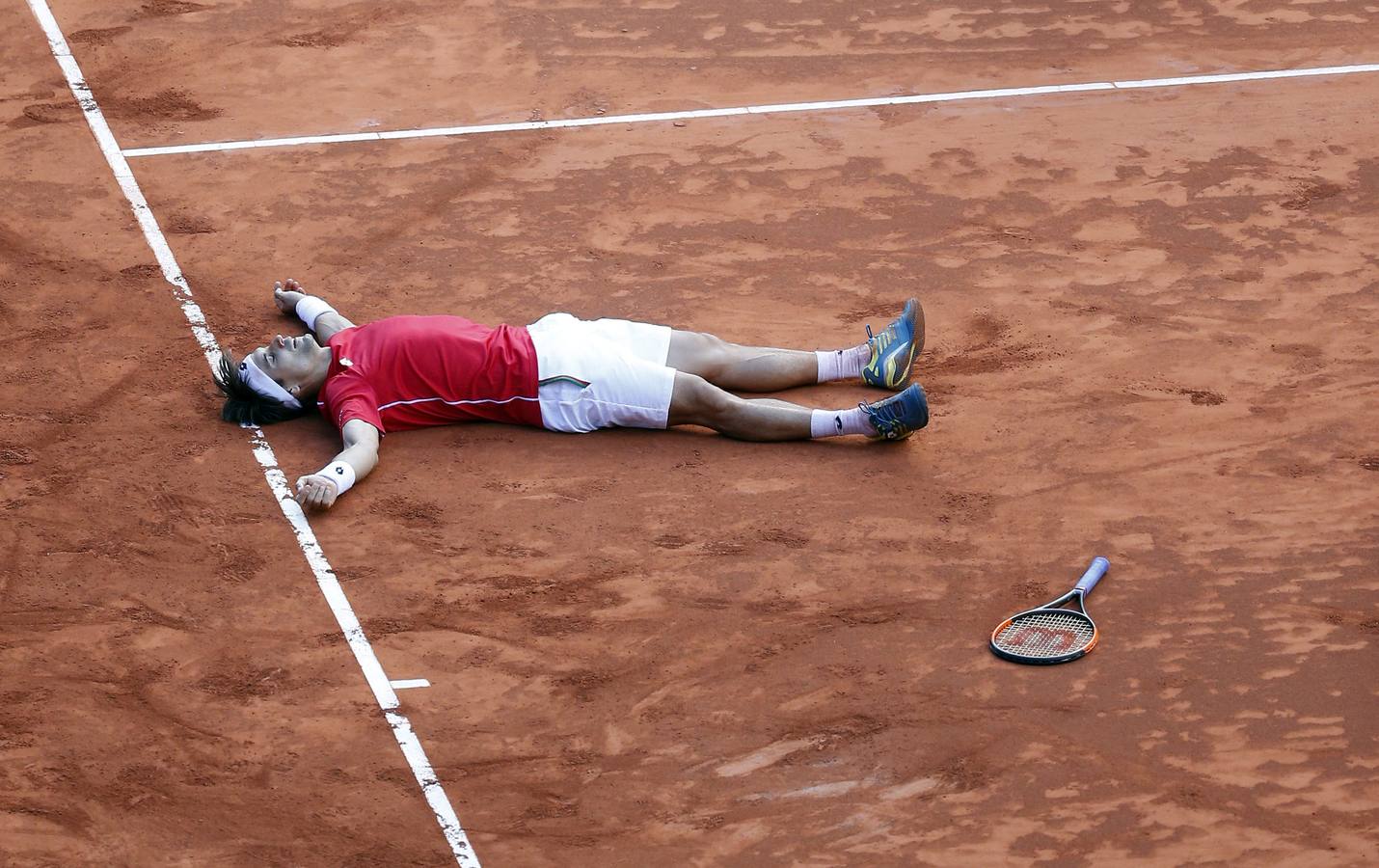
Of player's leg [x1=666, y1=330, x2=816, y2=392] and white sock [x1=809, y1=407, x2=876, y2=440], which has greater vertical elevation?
player's leg [x1=666, y1=330, x2=816, y2=392]

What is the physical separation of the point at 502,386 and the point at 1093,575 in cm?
294

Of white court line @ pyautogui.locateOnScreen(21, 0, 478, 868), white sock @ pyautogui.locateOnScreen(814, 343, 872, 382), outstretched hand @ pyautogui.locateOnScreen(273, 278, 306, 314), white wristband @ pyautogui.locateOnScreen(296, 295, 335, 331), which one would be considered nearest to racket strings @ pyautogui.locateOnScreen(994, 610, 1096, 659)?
white sock @ pyautogui.locateOnScreen(814, 343, 872, 382)

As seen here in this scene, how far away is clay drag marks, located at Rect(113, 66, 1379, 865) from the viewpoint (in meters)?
Answer: 5.95

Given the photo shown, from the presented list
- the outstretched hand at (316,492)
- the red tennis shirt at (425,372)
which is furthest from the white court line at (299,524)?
the red tennis shirt at (425,372)

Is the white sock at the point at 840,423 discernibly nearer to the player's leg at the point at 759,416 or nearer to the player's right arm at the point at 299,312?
the player's leg at the point at 759,416

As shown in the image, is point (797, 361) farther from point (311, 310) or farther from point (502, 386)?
point (311, 310)

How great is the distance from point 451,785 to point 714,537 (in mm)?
1804

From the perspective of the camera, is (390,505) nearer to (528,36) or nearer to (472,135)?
(472,135)

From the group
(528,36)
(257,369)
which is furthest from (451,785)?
(528,36)

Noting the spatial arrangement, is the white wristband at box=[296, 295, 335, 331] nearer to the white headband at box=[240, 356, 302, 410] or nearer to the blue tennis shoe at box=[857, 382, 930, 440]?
the white headband at box=[240, 356, 302, 410]

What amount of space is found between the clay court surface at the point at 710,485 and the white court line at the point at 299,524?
55mm

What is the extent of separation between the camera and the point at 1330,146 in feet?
35.2

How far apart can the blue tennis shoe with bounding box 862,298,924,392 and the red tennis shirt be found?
1743 mm

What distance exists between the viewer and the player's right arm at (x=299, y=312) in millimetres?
8219
